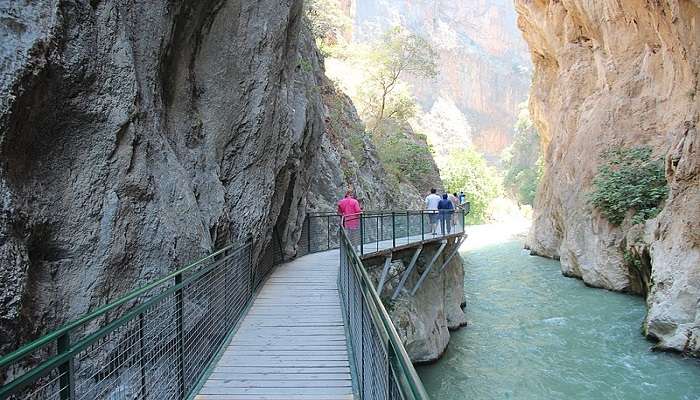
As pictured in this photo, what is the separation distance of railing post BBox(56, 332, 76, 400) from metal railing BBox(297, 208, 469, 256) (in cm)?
831

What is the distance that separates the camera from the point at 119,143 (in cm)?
545

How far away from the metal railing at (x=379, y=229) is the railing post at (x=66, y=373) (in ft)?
27.3

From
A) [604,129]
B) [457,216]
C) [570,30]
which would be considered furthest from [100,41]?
[570,30]

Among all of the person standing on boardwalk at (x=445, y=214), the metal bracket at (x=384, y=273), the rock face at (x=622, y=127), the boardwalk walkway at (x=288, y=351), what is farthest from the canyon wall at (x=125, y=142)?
the rock face at (x=622, y=127)

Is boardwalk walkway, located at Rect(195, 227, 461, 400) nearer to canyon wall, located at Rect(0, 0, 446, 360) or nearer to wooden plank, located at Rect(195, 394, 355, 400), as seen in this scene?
wooden plank, located at Rect(195, 394, 355, 400)

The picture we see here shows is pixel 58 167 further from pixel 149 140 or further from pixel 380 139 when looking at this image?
pixel 380 139

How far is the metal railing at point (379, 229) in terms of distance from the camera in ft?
39.9

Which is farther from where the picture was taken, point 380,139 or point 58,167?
point 380,139

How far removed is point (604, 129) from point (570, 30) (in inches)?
305

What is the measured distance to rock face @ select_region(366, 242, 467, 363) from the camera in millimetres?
12648

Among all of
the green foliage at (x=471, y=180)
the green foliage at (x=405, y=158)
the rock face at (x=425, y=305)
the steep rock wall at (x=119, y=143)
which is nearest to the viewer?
the steep rock wall at (x=119, y=143)

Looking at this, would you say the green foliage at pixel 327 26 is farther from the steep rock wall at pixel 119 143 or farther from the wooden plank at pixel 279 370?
the wooden plank at pixel 279 370

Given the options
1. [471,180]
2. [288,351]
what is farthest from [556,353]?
[471,180]

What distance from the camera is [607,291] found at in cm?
1862
